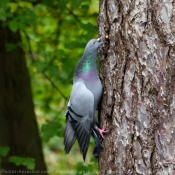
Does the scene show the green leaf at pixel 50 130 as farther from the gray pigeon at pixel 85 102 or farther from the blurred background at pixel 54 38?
the gray pigeon at pixel 85 102

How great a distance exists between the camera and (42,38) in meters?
5.27

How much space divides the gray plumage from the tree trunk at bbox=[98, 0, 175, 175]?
0.11 metres

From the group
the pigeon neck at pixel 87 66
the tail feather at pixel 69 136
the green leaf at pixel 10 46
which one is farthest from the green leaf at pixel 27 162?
the pigeon neck at pixel 87 66

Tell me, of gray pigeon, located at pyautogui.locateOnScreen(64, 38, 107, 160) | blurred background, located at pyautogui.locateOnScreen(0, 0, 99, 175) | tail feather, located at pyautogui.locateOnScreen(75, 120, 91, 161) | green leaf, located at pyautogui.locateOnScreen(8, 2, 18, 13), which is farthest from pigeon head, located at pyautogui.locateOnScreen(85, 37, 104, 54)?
green leaf, located at pyautogui.locateOnScreen(8, 2, 18, 13)

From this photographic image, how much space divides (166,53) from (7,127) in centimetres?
295

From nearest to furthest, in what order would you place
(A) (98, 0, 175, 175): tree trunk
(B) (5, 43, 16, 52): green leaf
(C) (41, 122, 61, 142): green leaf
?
(A) (98, 0, 175, 175): tree trunk
(C) (41, 122, 61, 142): green leaf
(B) (5, 43, 16, 52): green leaf

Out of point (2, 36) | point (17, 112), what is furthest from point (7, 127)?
point (2, 36)

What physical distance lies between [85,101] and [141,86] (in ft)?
1.26

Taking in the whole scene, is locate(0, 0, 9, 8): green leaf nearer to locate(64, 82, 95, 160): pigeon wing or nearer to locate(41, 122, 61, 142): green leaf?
locate(41, 122, 61, 142): green leaf

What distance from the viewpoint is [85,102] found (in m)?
2.48

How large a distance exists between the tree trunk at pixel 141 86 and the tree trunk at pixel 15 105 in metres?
2.46

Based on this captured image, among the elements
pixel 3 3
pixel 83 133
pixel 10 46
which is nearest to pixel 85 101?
pixel 83 133

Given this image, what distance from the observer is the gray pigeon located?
98.0 inches

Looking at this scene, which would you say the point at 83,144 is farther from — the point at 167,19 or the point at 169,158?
the point at 167,19
